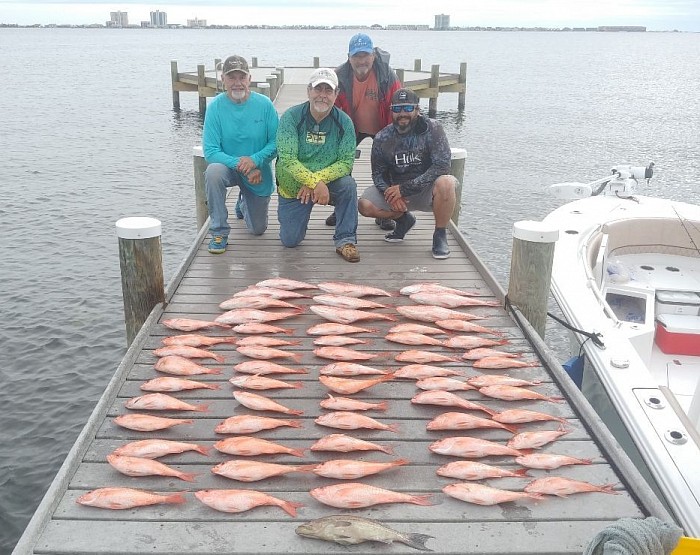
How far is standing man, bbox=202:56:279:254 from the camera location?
20.2 feet

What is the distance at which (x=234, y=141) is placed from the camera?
6.38 m

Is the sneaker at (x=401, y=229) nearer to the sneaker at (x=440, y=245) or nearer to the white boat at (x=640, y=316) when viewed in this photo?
the sneaker at (x=440, y=245)

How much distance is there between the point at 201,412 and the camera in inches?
152

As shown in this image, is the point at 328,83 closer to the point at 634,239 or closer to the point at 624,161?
the point at 634,239

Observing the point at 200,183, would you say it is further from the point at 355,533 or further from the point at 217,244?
the point at 355,533

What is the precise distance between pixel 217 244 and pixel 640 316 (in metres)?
4.16

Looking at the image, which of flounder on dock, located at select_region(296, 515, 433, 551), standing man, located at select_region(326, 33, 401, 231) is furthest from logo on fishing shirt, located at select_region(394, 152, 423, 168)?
flounder on dock, located at select_region(296, 515, 433, 551)

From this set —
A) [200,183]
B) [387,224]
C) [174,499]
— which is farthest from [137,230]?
[200,183]

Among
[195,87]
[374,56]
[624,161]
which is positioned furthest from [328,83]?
[195,87]

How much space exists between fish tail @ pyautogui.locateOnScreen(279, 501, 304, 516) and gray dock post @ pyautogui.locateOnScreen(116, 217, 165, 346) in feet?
8.36

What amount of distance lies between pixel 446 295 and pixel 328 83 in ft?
6.95

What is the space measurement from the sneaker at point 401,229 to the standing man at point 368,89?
36.9 inches

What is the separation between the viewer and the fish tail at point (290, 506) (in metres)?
3.02

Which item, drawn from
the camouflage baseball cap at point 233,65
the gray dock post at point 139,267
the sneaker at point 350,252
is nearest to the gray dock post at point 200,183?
the camouflage baseball cap at point 233,65
